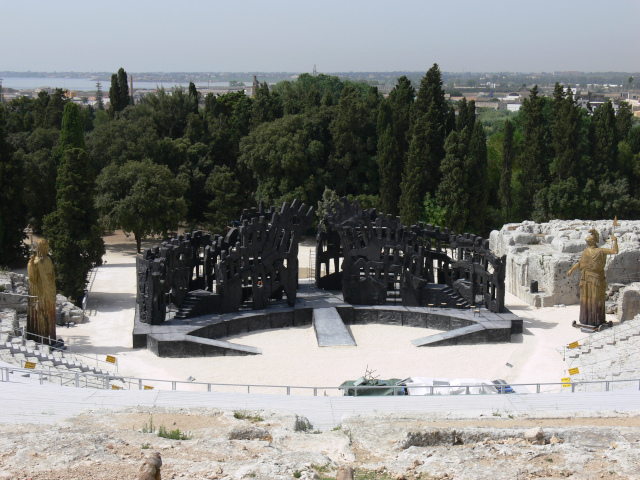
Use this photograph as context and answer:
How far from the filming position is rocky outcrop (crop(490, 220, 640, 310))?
3541cm

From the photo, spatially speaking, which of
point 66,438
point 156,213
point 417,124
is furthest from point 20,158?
point 66,438

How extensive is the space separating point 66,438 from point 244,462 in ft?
12.2

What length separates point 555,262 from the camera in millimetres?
35375

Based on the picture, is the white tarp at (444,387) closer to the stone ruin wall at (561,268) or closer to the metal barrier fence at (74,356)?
the metal barrier fence at (74,356)

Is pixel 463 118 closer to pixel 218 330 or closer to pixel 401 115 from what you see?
pixel 401 115

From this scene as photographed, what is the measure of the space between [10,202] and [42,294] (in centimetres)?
1749

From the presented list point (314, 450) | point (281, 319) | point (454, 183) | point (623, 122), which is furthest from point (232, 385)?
point (623, 122)

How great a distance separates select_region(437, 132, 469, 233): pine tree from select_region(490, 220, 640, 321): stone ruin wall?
7549mm

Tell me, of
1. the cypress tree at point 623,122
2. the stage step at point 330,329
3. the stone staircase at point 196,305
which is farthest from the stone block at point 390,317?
the cypress tree at point 623,122

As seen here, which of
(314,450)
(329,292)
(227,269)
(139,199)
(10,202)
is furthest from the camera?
(139,199)

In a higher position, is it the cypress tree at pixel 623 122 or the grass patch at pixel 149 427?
the cypress tree at pixel 623 122

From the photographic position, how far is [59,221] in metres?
34.8

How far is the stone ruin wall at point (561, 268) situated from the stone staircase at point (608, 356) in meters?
3.57

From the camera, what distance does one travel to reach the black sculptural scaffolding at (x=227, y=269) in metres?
30.1
